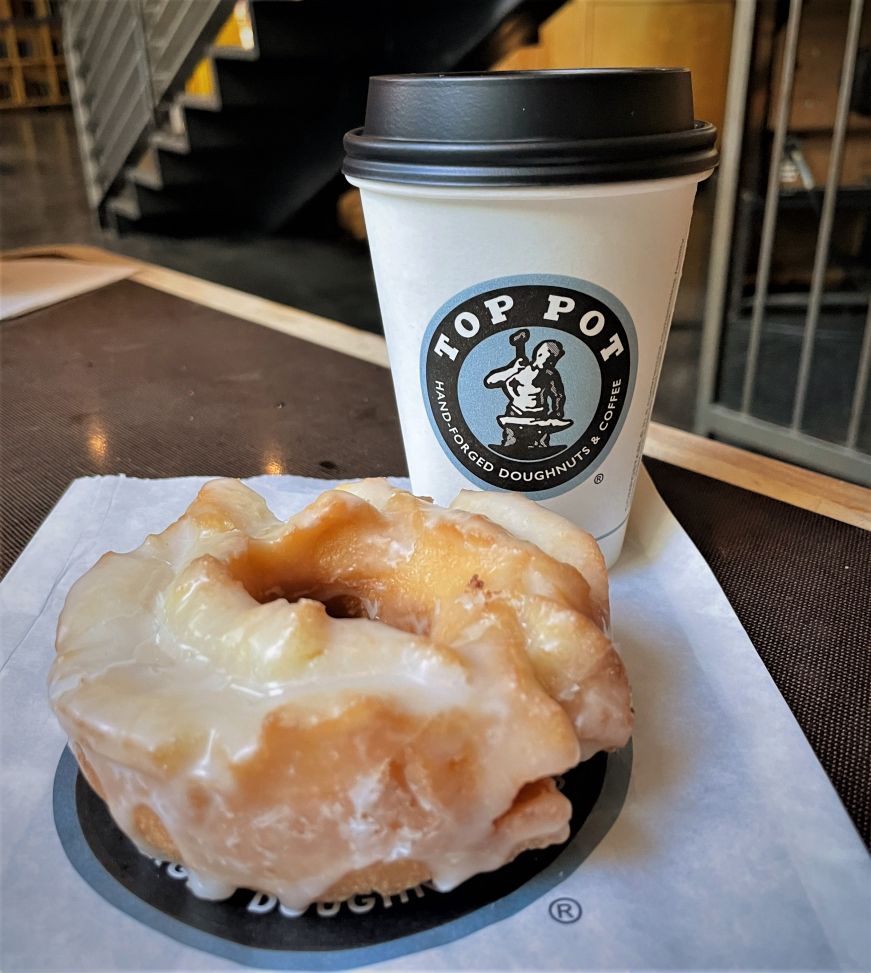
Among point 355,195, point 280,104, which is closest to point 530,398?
point 280,104

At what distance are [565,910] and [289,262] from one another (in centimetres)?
348

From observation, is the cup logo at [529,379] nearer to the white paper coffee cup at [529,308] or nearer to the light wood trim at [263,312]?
the white paper coffee cup at [529,308]

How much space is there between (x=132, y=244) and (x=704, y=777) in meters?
3.56

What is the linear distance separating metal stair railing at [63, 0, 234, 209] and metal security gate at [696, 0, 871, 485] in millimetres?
1836

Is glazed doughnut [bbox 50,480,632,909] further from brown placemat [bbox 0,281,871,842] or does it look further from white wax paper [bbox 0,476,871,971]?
brown placemat [bbox 0,281,871,842]

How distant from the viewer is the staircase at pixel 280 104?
308cm

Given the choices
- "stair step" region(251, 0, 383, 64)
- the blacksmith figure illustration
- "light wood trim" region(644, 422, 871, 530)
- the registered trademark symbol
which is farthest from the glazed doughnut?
"stair step" region(251, 0, 383, 64)

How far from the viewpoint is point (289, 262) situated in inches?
146

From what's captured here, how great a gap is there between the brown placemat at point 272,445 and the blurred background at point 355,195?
95 centimetres

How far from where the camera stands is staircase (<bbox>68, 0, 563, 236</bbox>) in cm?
308

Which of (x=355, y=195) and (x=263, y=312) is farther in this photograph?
(x=355, y=195)

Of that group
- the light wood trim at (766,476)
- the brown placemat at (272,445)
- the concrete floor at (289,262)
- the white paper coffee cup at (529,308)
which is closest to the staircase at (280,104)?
the concrete floor at (289,262)

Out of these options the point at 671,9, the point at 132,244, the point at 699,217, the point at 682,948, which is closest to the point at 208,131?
the point at 132,244

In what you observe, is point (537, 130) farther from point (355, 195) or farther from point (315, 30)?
point (355, 195)
